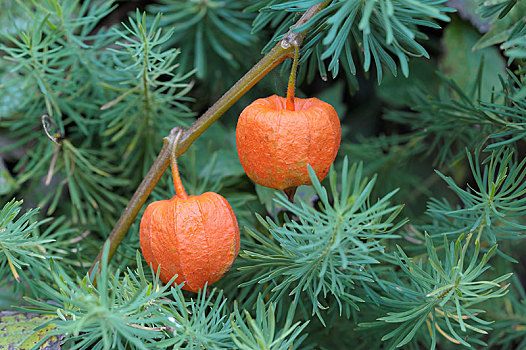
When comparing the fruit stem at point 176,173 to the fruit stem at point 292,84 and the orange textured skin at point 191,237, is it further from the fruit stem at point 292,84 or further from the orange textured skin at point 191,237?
the fruit stem at point 292,84

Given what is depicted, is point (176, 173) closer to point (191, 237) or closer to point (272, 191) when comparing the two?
point (191, 237)

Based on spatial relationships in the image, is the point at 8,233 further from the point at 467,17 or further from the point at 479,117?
the point at 467,17

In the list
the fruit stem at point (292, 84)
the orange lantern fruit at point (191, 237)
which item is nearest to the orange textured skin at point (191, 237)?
the orange lantern fruit at point (191, 237)

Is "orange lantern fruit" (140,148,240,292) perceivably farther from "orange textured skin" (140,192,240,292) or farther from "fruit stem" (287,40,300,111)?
"fruit stem" (287,40,300,111)

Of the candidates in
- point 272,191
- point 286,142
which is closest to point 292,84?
point 286,142

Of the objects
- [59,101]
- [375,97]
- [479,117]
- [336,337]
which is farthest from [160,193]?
[375,97]

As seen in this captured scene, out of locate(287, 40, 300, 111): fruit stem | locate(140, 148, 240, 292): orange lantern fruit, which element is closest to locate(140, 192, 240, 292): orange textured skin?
locate(140, 148, 240, 292): orange lantern fruit
